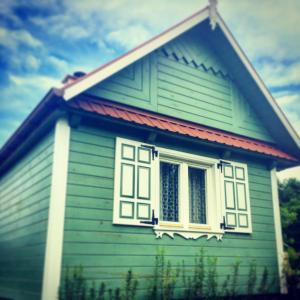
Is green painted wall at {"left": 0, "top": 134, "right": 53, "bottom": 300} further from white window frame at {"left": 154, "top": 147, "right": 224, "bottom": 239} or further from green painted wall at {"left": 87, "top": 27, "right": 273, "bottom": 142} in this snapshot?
white window frame at {"left": 154, "top": 147, "right": 224, "bottom": 239}

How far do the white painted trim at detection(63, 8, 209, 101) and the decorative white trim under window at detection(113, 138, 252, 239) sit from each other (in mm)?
1265

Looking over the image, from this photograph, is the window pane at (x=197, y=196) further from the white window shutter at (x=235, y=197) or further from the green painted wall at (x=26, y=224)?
the green painted wall at (x=26, y=224)

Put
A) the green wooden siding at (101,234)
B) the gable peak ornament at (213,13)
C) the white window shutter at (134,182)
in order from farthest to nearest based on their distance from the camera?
1. the gable peak ornament at (213,13)
2. the white window shutter at (134,182)
3. the green wooden siding at (101,234)

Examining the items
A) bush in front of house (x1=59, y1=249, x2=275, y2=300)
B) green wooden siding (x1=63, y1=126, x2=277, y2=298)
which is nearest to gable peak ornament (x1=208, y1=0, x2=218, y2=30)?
green wooden siding (x1=63, y1=126, x2=277, y2=298)

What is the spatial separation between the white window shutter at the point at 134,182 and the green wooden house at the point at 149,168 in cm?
2

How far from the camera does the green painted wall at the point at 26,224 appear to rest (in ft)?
20.7

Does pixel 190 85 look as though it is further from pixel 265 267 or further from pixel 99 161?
pixel 265 267

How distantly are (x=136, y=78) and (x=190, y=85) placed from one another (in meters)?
1.50

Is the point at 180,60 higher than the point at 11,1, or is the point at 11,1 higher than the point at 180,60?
the point at 11,1

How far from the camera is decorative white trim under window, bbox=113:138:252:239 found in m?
6.70

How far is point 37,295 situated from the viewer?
238 inches

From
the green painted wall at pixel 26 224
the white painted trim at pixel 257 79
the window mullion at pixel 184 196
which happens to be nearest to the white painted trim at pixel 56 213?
the green painted wall at pixel 26 224

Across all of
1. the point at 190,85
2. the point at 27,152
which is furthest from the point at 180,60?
the point at 27,152

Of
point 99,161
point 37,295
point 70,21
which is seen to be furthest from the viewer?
point 70,21
